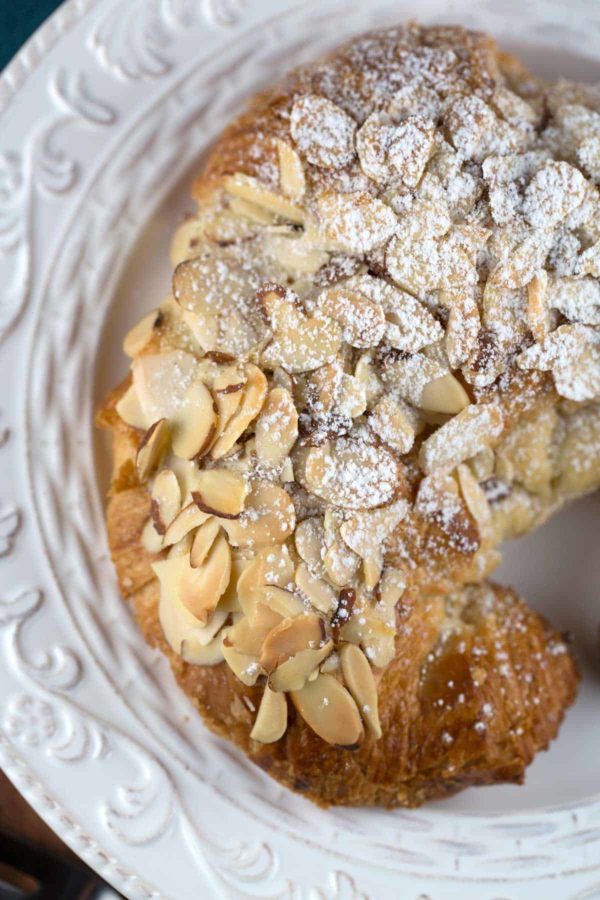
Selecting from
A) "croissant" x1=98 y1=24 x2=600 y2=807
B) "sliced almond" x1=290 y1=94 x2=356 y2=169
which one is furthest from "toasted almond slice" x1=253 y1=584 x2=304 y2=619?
"sliced almond" x1=290 y1=94 x2=356 y2=169

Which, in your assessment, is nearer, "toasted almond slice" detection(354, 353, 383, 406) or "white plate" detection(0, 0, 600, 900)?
"toasted almond slice" detection(354, 353, 383, 406)

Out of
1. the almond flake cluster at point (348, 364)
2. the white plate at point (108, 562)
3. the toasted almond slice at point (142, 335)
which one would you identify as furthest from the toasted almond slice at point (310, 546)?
the white plate at point (108, 562)

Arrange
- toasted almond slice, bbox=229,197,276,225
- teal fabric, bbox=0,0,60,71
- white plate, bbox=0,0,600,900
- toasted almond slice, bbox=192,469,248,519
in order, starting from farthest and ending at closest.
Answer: teal fabric, bbox=0,0,60,71 → white plate, bbox=0,0,600,900 → toasted almond slice, bbox=229,197,276,225 → toasted almond slice, bbox=192,469,248,519

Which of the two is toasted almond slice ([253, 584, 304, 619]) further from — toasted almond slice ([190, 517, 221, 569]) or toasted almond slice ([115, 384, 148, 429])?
toasted almond slice ([115, 384, 148, 429])

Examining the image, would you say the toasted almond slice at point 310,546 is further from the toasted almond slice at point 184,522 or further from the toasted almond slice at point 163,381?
the toasted almond slice at point 163,381

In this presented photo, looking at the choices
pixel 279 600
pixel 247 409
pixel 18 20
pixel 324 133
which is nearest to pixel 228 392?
pixel 247 409

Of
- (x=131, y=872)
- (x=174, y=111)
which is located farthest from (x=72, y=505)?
(x=174, y=111)

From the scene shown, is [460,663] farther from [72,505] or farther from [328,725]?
[72,505]
